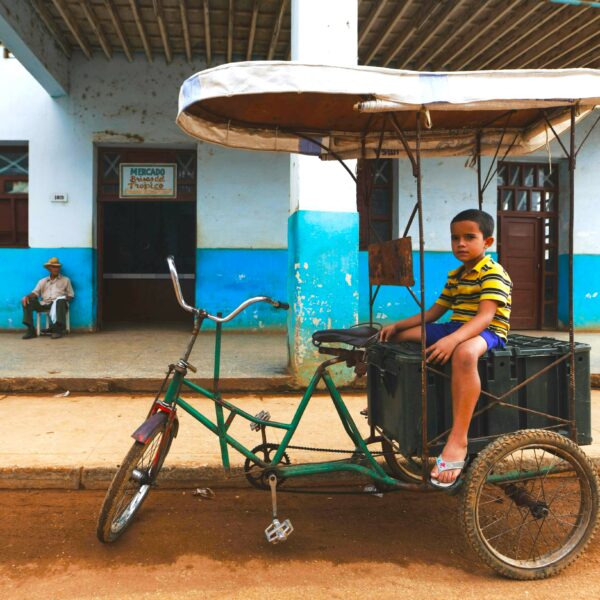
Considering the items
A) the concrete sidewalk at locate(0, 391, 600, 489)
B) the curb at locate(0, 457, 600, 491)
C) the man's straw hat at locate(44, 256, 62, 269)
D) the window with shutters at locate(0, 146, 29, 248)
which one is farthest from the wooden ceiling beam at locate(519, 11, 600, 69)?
the window with shutters at locate(0, 146, 29, 248)

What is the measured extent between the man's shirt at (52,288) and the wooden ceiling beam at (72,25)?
3600 mm

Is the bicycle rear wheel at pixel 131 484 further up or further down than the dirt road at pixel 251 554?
further up

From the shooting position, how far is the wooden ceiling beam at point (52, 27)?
734cm

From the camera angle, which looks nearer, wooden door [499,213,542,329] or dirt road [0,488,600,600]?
dirt road [0,488,600,600]

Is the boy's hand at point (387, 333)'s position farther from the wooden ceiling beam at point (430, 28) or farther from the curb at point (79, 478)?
the wooden ceiling beam at point (430, 28)

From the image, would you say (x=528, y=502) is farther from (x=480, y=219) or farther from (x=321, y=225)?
(x=321, y=225)

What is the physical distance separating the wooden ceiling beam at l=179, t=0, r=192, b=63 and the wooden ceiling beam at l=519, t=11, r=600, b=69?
5.16 metres

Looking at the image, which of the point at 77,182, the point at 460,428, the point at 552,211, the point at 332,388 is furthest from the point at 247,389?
the point at 552,211

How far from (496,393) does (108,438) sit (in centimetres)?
286

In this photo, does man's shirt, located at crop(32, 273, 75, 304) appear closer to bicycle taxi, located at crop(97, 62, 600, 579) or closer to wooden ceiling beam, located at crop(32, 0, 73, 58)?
wooden ceiling beam, located at crop(32, 0, 73, 58)

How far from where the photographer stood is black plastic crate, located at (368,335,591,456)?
2539 millimetres

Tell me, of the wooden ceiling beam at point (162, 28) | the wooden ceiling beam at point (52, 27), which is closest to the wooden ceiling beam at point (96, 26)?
the wooden ceiling beam at point (52, 27)

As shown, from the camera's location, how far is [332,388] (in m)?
2.82

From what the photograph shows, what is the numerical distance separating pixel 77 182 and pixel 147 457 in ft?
24.4
